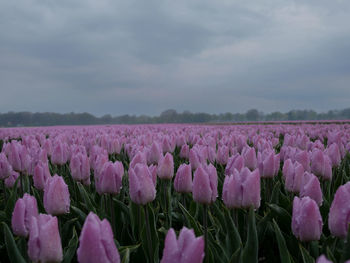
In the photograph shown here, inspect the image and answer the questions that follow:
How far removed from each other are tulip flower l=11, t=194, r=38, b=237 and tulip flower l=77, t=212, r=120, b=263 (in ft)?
2.29

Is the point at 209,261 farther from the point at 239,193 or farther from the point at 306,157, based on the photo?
the point at 306,157

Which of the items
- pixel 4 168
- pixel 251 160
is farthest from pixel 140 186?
pixel 4 168

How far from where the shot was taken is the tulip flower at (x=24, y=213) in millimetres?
1434

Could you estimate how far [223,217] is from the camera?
1898 mm

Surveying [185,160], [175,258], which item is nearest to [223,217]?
[175,258]

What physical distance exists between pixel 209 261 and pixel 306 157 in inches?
53.5

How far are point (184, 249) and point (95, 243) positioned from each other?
0.86 ft

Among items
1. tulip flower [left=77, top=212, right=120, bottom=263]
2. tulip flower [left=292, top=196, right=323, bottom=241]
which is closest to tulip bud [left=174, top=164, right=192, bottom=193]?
tulip flower [left=292, top=196, right=323, bottom=241]

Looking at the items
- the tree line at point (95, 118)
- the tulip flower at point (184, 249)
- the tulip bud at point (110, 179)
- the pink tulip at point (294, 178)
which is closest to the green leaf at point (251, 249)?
the tulip flower at point (184, 249)

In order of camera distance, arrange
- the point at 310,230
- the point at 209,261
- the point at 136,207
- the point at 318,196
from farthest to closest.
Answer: the point at 136,207 → the point at 318,196 → the point at 209,261 → the point at 310,230

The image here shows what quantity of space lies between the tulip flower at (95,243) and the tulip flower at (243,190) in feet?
2.98

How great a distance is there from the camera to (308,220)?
1.31 meters

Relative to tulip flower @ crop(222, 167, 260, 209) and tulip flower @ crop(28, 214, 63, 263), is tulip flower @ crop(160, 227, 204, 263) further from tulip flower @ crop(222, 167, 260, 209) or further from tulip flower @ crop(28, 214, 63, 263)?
tulip flower @ crop(222, 167, 260, 209)

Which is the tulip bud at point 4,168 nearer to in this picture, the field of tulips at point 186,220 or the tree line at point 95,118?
the field of tulips at point 186,220
